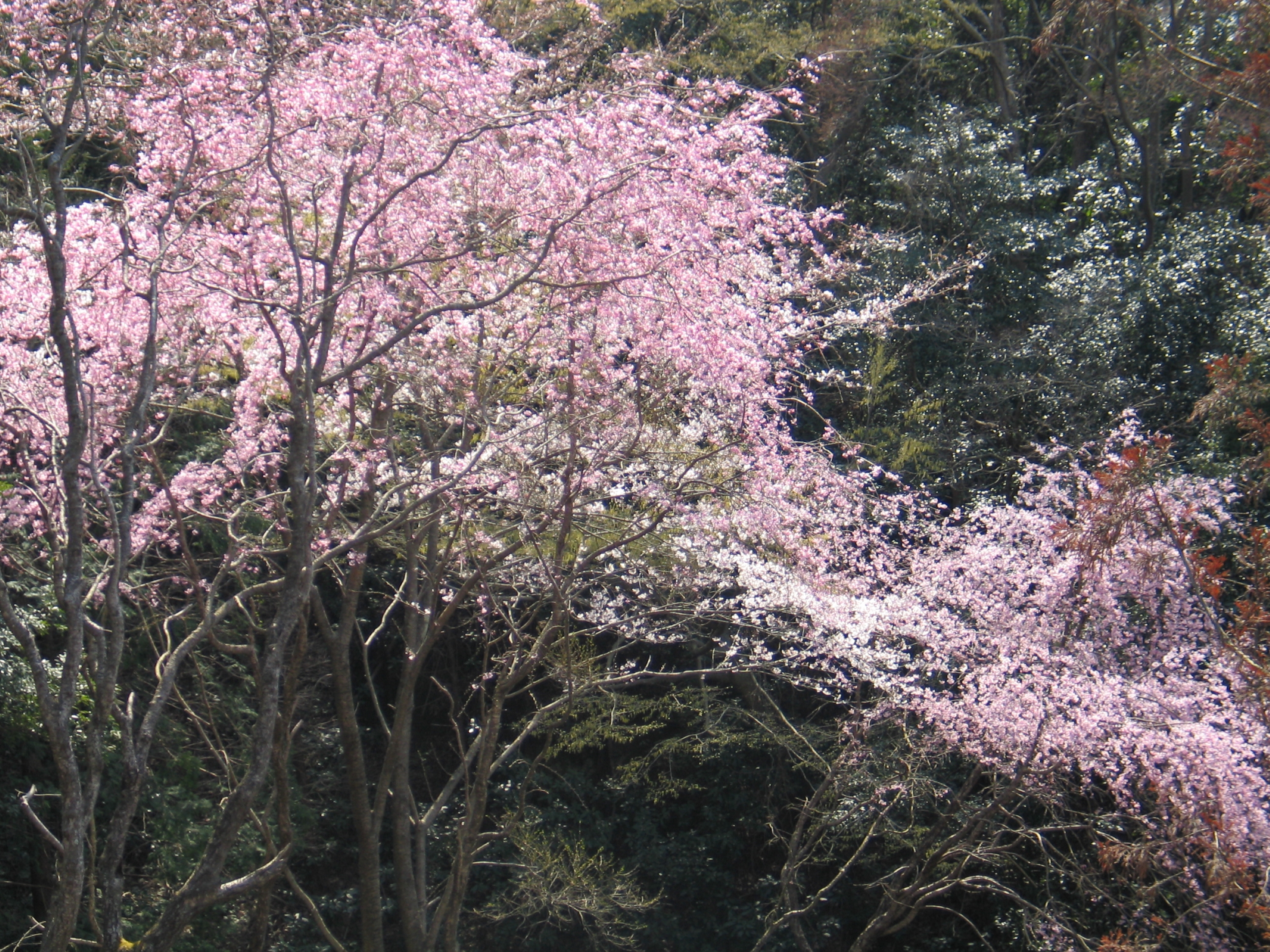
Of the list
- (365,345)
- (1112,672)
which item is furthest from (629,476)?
(1112,672)

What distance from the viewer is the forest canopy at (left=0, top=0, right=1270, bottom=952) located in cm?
372

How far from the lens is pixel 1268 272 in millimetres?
8664

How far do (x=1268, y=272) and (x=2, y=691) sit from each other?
30.1 feet

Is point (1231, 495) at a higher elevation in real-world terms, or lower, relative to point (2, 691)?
higher

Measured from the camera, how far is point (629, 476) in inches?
208

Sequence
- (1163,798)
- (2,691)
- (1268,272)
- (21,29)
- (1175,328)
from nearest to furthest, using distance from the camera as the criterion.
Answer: (21,29) → (1163,798) → (2,691) → (1268,272) → (1175,328)

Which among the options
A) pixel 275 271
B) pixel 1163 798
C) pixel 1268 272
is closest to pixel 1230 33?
pixel 1268 272

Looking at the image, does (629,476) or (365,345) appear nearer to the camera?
(365,345)

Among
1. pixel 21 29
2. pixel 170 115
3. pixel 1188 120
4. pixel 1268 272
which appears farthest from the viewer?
pixel 1188 120

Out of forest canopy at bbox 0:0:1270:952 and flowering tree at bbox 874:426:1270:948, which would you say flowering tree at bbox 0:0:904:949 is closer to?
forest canopy at bbox 0:0:1270:952

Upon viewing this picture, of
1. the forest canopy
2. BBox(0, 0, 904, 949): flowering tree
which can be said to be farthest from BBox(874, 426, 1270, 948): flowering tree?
BBox(0, 0, 904, 949): flowering tree

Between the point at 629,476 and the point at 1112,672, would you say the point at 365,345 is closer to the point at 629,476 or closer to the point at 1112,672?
the point at 629,476

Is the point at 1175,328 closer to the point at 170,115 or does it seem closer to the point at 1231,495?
the point at 1231,495

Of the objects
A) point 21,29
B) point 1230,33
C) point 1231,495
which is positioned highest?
point 1230,33
